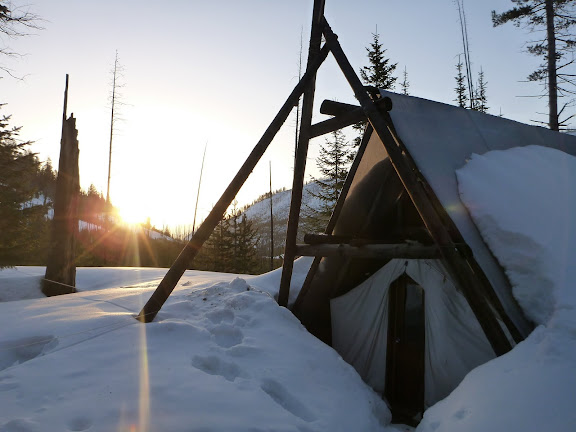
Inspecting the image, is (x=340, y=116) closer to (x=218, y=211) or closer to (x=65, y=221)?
(x=218, y=211)

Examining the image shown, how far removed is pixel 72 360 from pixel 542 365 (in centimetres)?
380

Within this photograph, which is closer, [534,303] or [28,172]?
[534,303]

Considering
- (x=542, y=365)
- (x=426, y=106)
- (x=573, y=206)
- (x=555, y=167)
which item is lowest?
(x=542, y=365)

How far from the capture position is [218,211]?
15.1 feet

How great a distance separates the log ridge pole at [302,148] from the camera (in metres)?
5.47

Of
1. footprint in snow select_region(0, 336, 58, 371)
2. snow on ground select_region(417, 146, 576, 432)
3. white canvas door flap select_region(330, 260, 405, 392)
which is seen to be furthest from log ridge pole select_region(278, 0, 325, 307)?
footprint in snow select_region(0, 336, 58, 371)

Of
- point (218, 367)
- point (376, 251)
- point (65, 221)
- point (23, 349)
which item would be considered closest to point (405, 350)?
point (376, 251)

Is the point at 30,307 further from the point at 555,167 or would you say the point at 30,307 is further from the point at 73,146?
the point at 555,167

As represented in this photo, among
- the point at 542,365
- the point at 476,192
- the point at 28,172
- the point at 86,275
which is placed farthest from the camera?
the point at 28,172

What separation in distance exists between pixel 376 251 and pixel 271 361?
204cm

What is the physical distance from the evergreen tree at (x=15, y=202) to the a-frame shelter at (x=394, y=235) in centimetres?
1096

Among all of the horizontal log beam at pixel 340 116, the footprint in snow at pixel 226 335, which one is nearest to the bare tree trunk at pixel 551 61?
the horizontal log beam at pixel 340 116

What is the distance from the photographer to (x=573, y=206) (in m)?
3.78

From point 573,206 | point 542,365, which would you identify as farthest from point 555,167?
point 542,365
